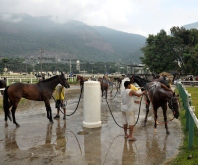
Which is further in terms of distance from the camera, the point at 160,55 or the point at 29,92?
the point at 160,55

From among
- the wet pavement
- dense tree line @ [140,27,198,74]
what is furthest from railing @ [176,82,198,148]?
Answer: dense tree line @ [140,27,198,74]

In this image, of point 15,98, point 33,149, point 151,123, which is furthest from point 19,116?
point 151,123

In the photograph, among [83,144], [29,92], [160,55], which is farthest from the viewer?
[160,55]

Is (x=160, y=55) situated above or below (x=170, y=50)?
below

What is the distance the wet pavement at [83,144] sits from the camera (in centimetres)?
489

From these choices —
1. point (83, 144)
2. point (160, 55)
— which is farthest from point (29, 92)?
point (160, 55)

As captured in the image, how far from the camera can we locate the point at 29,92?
28.3ft

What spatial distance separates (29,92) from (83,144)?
3.62 m

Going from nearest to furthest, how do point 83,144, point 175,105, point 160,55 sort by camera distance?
point 83,144 → point 175,105 → point 160,55

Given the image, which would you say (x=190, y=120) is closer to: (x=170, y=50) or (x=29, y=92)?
(x=29, y=92)

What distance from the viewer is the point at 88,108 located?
7.74 meters

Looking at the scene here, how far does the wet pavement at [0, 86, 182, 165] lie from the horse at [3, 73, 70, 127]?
0.62 meters

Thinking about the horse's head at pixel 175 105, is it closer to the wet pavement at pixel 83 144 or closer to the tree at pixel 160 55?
the wet pavement at pixel 83 144

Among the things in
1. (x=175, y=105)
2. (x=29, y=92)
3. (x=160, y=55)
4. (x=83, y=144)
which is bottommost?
(x=83, y=144)
